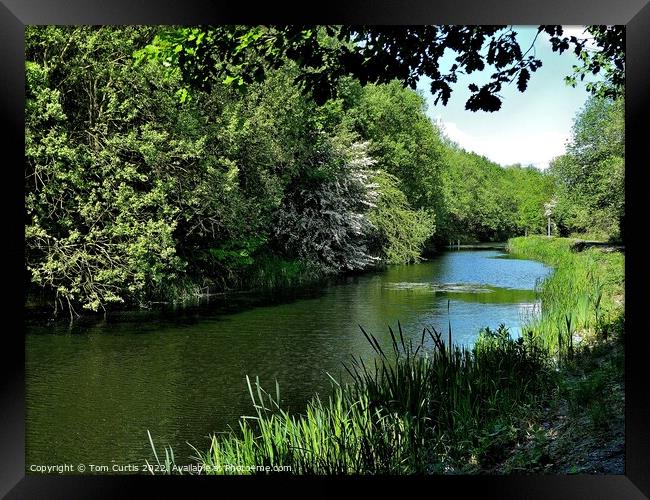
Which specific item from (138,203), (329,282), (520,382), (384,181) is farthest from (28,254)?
(384,181)

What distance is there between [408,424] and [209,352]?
4.45 m

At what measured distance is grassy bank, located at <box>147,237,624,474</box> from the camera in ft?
13.3

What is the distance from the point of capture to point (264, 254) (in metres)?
11.9

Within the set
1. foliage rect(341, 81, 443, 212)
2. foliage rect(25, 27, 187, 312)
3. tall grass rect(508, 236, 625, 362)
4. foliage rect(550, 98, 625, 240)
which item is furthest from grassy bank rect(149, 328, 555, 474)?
foliage rect(341, 81, 443, 212)

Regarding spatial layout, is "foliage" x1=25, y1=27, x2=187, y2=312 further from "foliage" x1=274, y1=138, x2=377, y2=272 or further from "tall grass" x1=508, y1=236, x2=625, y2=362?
"tall grass" x1=508, y1=236, x2=625, y2=362

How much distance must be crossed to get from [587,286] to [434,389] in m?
3.31

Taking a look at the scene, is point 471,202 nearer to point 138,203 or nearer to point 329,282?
point 329,282

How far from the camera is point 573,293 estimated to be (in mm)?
7465

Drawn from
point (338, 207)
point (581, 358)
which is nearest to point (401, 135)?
point (338, 207)

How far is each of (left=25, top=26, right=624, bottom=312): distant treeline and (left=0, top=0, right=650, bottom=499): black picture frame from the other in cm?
336

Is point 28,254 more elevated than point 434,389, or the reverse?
point 28,254

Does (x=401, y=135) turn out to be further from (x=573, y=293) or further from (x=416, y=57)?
(x=416, y=57)
